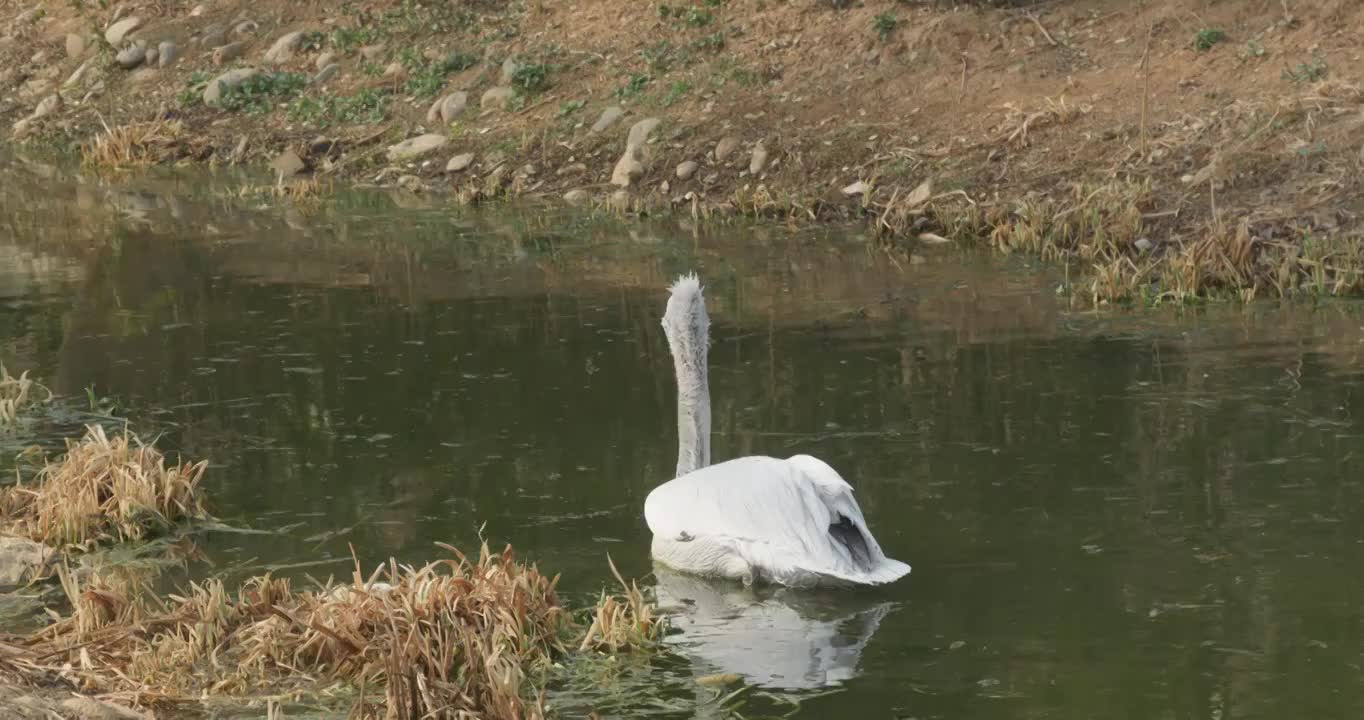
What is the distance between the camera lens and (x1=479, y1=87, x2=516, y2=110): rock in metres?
19.2

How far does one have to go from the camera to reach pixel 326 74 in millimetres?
21500

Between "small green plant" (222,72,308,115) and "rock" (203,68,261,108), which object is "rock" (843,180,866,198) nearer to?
"small green plant" (222,72,308,115)

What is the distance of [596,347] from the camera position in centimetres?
1105

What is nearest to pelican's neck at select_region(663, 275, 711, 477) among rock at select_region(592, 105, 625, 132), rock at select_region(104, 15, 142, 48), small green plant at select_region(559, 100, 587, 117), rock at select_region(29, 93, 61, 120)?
rock at select_region(592, 105, 625, 132)

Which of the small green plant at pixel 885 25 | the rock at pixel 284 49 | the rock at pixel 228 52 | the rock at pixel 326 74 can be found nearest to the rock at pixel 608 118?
the small green plant at pixel 885 25

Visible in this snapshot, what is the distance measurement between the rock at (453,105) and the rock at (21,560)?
11983 millimetres

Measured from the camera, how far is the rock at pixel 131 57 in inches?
922

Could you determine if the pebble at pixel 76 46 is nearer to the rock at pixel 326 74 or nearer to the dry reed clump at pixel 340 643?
the rock at pixel 326 74

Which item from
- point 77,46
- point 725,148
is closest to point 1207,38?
point 725,148

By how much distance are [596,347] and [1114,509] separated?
413 centimetres

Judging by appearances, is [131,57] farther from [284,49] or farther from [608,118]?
[608,118]

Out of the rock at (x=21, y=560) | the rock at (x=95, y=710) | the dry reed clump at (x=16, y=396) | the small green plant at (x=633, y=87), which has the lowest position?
the rock at (x=95, y=710)

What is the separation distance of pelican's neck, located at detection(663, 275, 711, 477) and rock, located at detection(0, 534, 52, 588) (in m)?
2.66

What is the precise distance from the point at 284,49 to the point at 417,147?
173 inches
